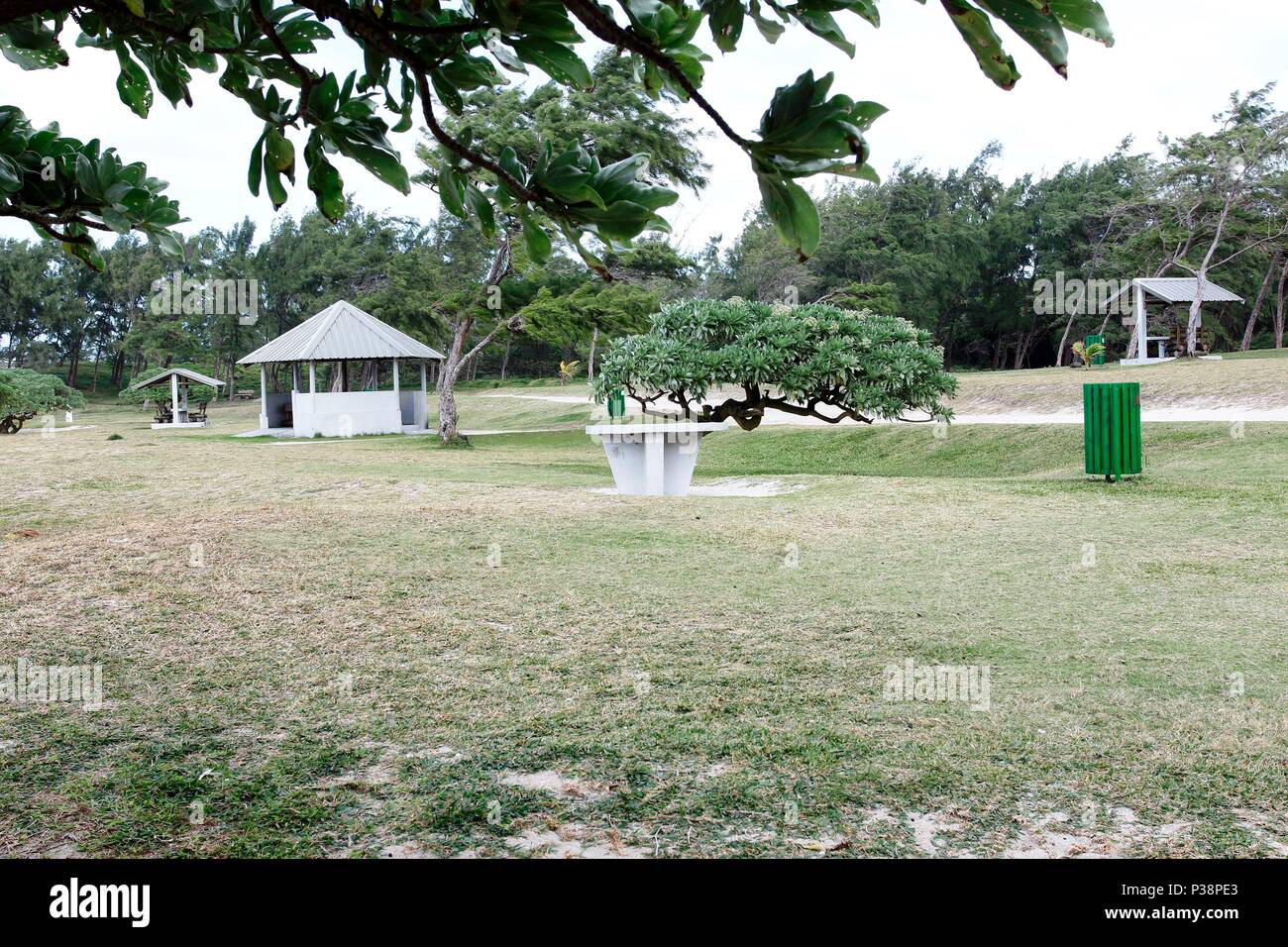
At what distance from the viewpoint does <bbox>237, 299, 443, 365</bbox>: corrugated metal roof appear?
25422 millimetres

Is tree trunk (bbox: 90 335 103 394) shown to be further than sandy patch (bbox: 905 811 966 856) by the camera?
Yes

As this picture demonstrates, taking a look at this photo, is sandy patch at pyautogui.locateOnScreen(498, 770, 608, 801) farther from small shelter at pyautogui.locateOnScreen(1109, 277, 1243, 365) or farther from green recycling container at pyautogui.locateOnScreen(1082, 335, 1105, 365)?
green recycling container at pyautogui.locateOnScreen(1082, 335, 1105, 365)

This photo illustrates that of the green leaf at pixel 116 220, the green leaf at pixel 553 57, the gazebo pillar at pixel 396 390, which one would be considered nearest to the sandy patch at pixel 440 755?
the green leaf at pixel 116 220

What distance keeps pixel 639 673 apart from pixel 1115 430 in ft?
25.8

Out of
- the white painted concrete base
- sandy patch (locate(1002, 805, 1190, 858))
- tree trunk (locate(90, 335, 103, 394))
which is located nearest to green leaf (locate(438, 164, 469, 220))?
sandy patch (locate(1002, 805, 1190, 858))

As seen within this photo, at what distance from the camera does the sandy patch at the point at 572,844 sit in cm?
261

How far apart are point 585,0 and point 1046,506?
8470mm

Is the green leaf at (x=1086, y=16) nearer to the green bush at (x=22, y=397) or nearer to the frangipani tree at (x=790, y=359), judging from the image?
the frangipani tree at (x=790, y=359)

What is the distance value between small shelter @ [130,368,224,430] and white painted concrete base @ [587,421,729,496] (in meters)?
21.7

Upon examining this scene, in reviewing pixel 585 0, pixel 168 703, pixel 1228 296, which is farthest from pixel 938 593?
pixel 1228 296

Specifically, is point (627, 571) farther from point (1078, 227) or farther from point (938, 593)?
point (1078, 227)

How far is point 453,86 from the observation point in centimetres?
203

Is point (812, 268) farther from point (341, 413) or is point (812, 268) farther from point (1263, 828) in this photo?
point (1263, 828)

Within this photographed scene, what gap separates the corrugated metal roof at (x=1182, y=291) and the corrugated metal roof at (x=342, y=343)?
20310 millimetres
